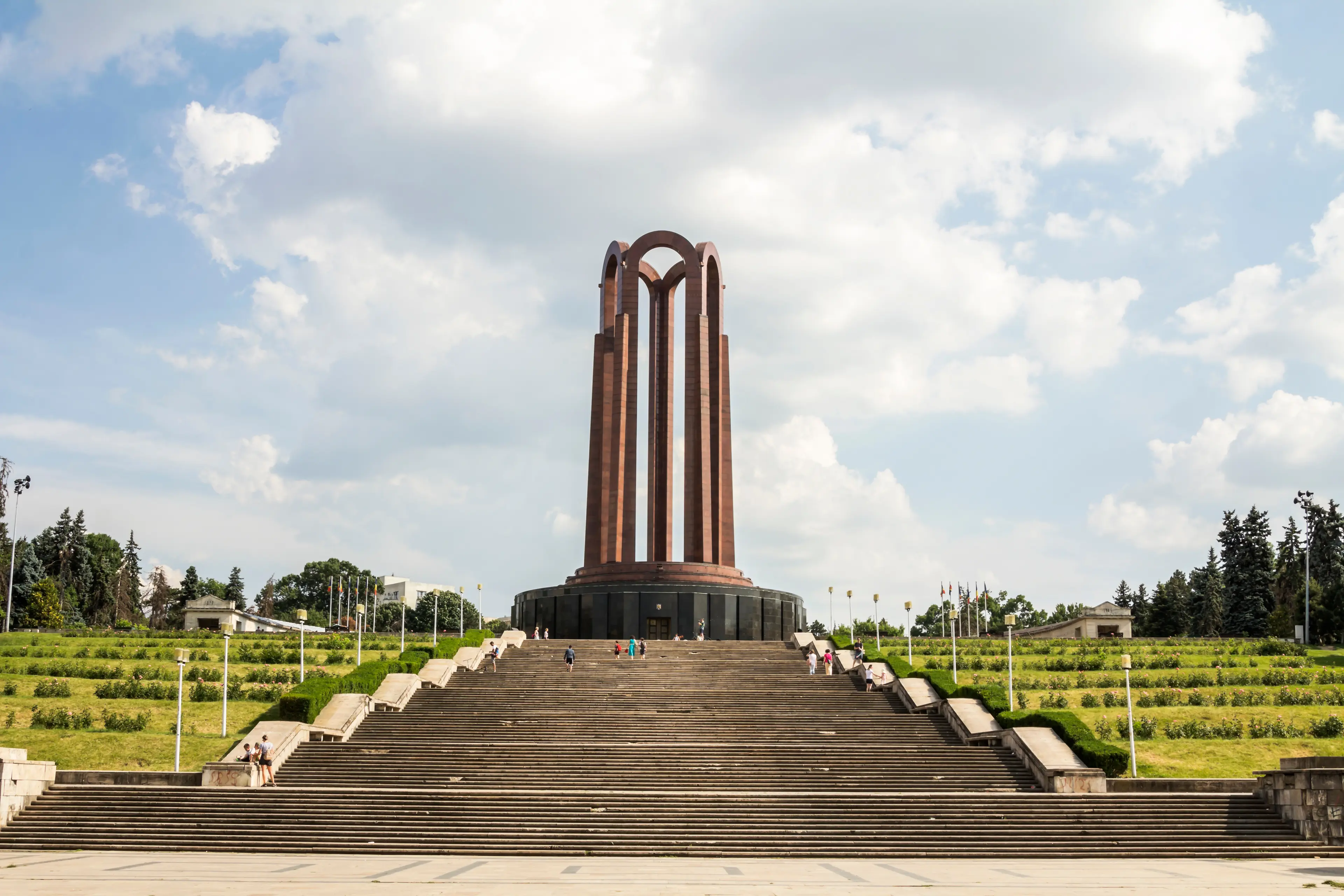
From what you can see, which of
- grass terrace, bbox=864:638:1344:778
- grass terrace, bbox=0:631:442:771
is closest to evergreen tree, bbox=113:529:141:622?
grass terrace, bbox=0:631:442:771

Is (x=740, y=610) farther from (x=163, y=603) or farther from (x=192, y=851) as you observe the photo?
(x=163, y=603)

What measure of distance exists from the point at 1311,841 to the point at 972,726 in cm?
665

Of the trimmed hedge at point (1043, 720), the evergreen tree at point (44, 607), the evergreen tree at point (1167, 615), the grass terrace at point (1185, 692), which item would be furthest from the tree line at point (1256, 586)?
the evergreen tree at point (44, 607)

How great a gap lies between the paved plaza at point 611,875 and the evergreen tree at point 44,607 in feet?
161

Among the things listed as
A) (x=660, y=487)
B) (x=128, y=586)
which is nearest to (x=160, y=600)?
(x=128, y=586)

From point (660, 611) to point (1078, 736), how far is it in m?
17.8

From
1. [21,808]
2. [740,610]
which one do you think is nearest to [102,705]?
[21,808]

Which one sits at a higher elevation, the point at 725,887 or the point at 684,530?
the point at 684,530

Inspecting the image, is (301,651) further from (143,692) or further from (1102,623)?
(1102,623)

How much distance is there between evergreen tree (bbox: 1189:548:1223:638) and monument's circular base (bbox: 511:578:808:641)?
3732 cm

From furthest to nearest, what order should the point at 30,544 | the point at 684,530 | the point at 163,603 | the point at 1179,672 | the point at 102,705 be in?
the point at 163,603 → the point at 30,544 → the point at 684,530 → the point at 1179,672 → the point at 102,705

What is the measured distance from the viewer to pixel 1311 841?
16750 millimetres

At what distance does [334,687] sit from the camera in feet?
76.9

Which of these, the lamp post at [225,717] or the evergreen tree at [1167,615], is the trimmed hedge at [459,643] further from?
the evergreen tree at [1167,615]
